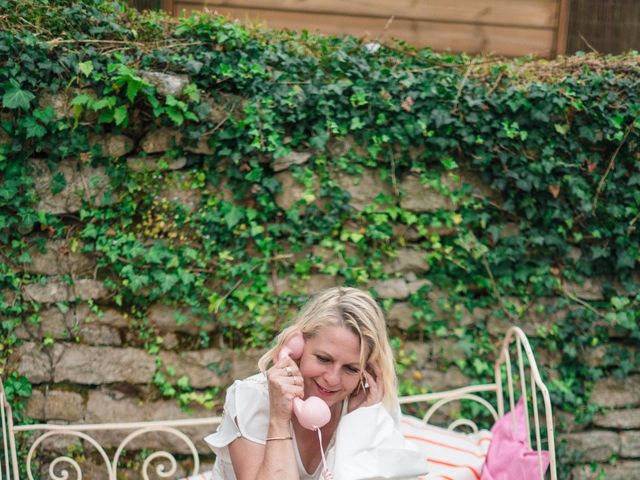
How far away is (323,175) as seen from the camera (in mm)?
3523

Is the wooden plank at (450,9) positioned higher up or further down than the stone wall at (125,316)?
higher up

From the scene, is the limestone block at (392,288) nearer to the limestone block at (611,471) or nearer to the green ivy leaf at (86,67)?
the limestone block at (611,471)

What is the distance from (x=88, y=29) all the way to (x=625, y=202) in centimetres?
320

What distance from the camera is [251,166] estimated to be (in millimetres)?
3451

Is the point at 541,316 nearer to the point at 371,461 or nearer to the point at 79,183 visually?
the point at 371,461

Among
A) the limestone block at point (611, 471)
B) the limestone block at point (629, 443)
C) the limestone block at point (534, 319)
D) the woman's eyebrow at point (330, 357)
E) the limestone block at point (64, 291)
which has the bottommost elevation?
the limestone block at point (611, 471)

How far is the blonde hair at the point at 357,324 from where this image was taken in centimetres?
236

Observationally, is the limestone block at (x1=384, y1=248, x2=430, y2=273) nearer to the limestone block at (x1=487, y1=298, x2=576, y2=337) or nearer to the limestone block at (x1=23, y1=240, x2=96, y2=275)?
the limestone block at (x1=487, y1=298, x2=576, y2=337)

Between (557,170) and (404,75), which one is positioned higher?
(404,75)

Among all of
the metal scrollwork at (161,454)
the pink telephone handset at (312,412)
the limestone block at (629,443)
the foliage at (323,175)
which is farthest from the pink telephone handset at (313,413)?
the limestone block at (629,443)

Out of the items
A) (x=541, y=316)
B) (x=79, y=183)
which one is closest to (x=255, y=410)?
(x=79, y=183)

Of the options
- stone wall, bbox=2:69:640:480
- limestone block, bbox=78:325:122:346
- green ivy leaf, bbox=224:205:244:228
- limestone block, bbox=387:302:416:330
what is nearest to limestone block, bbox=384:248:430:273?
stone wall, bbox=2:69:640:480

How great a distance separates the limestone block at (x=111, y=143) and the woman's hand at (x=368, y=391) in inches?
73.5

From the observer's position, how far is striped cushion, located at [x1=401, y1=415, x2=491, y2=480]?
2.92 metres
